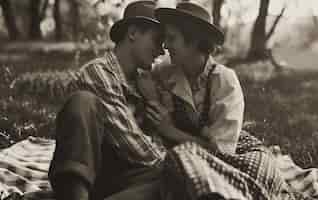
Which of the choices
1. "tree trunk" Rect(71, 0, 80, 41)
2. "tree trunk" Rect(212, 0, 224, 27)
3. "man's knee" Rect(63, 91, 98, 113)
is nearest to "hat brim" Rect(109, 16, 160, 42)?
"man's knee" Rect(63, 91, 98, 113)

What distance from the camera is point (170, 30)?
202 centimetres

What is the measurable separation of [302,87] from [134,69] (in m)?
1.54

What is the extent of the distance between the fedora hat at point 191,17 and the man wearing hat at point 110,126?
0.16ft

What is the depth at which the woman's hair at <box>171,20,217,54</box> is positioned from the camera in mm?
2014

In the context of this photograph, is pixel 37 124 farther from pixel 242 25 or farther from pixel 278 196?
pixel 278 196

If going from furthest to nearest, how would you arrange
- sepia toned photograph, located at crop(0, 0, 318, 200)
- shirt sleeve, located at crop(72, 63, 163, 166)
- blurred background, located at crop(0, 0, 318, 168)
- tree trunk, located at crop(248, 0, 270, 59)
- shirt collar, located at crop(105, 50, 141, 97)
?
tree trunk, located at crop(248, 0, 270, 59) < blurred background, located at crop(0, 0, 318, 168) < shirt collar, located at crop(105, 50, 141, 97) < shirt sleeve, located at crop(72, 63, 163, 166) < sepia toned photograph, located at crop(0, 0, 318, 200)

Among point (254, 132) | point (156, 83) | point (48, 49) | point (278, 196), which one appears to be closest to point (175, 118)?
point (156, 83)

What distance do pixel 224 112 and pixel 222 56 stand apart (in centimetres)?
149

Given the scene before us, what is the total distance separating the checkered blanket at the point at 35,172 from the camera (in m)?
2.30

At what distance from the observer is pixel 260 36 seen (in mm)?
3385

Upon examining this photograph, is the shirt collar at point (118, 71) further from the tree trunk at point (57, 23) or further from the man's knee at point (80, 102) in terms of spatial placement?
the tree trunk at point (57, 23)

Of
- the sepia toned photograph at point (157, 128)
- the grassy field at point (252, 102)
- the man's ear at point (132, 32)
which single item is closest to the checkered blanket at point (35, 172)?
the sepia toned photograph at point (157, 128)

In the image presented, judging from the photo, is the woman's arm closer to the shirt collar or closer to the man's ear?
the shirt collar

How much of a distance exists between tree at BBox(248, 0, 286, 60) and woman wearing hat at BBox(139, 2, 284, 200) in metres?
1.22
